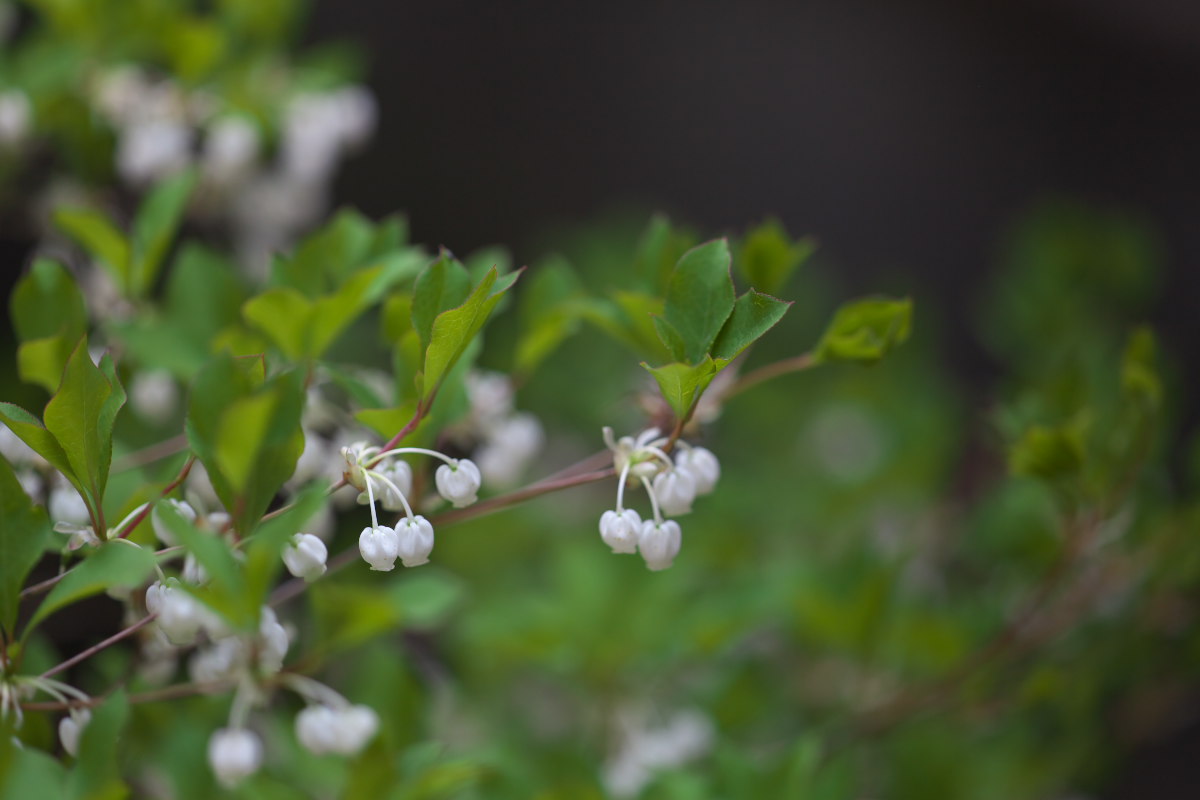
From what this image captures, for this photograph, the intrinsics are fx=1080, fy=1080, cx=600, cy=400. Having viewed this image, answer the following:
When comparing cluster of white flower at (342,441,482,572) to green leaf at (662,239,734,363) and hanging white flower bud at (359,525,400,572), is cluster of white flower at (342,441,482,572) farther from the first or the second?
green leaf at (662,239,734,363)

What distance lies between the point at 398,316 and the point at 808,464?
3.16 feet

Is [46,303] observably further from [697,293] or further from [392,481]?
[697,293]

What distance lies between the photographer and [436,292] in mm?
624

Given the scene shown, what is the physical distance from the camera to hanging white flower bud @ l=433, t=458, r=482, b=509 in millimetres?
621

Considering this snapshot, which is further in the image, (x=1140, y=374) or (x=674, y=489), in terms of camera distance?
(x=1140, y=374)

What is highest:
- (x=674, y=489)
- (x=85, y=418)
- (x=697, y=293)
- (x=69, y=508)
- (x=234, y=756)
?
(x=697, y=293)

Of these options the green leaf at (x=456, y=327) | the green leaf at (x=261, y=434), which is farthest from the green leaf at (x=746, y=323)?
the green leaf at (x=261, y=434)

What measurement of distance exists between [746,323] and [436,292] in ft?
0.59

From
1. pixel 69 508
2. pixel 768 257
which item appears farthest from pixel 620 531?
pixel 69 508

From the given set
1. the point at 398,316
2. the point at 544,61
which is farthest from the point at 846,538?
the point at 544,61

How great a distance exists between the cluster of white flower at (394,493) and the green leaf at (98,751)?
171 mm

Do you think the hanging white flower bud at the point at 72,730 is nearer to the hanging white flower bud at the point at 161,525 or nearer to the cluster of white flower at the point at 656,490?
the hanging white flower bud at the point at 161,525

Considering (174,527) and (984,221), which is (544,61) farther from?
(174,527)

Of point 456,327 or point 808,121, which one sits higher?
point 808,121
